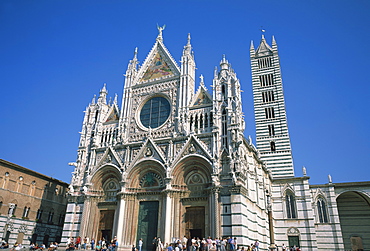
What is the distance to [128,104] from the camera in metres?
31.1

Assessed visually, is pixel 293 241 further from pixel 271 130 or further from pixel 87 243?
pixel 87 243

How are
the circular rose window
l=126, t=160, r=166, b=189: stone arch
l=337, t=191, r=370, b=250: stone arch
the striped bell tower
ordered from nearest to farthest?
l=126, t=160, r=166, b=189: stone arch, the circular rose window, l=337, t=191, r=370, b=250: stone arch, the striped bell tower

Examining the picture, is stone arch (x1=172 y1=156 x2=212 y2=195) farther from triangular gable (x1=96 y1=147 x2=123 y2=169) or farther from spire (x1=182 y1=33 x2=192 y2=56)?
spire (x1=182 y1=33 x2=192 y2=56)

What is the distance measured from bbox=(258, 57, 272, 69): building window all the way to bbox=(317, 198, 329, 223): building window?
20.8 m

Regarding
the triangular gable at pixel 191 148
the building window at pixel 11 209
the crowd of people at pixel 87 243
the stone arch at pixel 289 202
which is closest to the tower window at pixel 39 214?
the building window at pixel 11 209

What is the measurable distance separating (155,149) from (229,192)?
789 centimetres

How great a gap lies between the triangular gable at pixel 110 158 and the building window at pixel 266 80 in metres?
25.1

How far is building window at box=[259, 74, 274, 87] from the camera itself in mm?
43797

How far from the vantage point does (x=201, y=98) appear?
28.2 metres

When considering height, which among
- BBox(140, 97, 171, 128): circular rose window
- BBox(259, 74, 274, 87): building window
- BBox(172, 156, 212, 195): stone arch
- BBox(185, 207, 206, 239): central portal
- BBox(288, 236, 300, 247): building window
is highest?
BBox(259, 74, 274, 87): building window

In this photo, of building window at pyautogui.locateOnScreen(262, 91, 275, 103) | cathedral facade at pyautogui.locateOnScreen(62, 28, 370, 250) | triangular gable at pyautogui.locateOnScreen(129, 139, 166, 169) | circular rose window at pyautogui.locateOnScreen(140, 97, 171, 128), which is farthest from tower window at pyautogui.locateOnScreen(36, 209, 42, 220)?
building window at pyautogui.locateOnScreen(262, 91, 275, 103)

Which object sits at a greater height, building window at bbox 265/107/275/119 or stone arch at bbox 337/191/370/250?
building window at bbox 265/107/275/119

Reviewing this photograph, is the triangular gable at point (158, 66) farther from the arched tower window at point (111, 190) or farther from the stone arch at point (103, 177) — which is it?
the arched tower window at point (111, 190)

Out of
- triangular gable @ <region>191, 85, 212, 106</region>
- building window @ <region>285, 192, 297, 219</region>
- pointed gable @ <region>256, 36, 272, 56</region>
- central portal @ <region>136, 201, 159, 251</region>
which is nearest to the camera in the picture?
central portal @ <region>136, 201, 159, 251</region>
